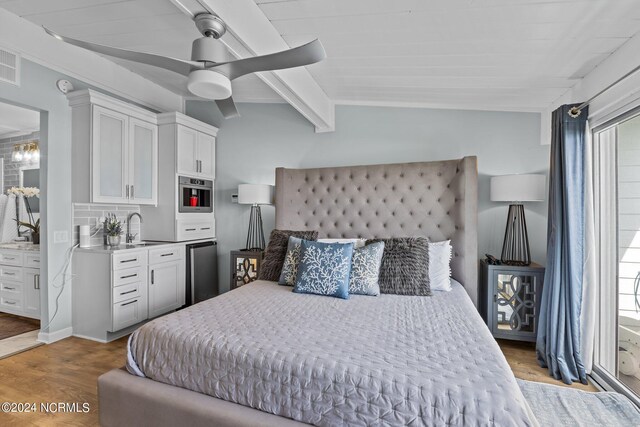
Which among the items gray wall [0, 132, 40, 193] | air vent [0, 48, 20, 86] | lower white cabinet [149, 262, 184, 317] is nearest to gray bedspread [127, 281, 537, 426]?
lower white cabinet [149, 262, 184, 317]

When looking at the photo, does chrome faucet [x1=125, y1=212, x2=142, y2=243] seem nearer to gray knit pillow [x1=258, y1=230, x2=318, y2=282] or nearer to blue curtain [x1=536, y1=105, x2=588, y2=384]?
gray knit pillow [x1=258, y1=230, x2=318, y2=282]

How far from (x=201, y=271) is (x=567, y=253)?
12.4 feet

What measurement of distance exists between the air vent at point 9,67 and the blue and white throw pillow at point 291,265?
2704mm

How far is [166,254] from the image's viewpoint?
3732 millimetres

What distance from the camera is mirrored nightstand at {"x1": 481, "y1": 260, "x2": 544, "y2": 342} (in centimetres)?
294

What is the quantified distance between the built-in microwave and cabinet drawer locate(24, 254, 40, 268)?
5.10ft

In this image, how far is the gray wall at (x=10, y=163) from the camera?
16.3 ft

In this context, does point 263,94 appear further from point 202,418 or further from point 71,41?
point 202,418

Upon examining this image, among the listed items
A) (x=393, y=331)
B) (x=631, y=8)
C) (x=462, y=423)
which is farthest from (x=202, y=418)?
(x=631, y=8)

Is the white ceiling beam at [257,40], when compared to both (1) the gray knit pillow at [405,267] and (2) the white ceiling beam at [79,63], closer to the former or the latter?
(1) the gray knit pillow at [405,267]

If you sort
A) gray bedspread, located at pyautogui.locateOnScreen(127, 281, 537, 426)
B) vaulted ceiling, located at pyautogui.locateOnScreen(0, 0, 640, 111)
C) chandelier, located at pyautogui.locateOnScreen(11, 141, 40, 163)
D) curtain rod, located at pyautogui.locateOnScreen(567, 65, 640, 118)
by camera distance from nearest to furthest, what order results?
1. gray bedspread, located at pyautogui.locateOnScreen(127, 281, 537, 426)
2. vaulted ceiling, located at pyautogui.locateOnScreen(0, 0, 640, 111)
3. curtain rod, located at pyautogui.locateOnScreen(567, 65, 640, 118)
4. chandelier, located at pyautogui.locateOnScreen(11, 141, 40, 163)

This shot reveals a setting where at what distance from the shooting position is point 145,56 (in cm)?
177

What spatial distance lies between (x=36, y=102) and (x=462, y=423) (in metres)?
3.95

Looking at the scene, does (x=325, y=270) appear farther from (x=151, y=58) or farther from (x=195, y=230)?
(x=195, y=230)
